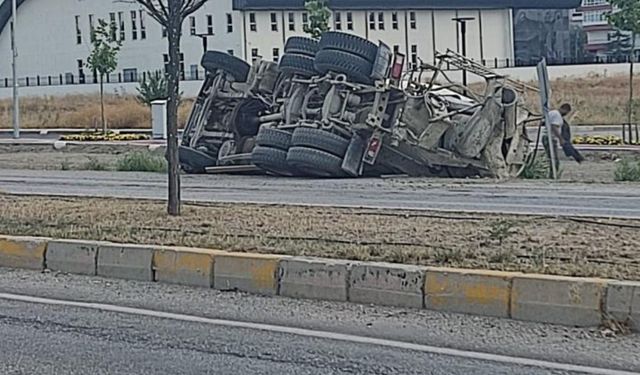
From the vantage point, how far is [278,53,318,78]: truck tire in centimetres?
2303

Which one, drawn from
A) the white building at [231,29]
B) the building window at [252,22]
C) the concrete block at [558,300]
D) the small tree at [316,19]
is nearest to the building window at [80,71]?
the white building at [231,29]

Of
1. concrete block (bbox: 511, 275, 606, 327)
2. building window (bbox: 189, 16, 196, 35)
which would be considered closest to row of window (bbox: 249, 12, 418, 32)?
building window (bbox: 189, 16, 196, 35)

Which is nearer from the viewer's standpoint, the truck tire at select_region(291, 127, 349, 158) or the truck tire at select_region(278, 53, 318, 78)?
the truck tire at select_region(291, 127, 349, 158)

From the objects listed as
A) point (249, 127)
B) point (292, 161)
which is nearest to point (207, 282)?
point (292, 161)

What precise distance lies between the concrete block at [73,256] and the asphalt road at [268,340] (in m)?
1.12

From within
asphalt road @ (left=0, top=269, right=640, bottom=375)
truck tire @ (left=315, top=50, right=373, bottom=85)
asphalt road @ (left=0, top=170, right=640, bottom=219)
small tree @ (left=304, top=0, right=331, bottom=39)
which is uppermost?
small tree @ (left=304, top=0, right=331, bottom=39)

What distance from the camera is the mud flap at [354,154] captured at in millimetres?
22438

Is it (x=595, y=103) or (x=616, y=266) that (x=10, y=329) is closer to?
(x=616, y=266)

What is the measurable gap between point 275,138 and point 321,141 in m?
1.13

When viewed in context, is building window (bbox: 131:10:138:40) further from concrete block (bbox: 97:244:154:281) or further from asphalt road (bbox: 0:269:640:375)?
asphalt road (bbox: 0:269:640:375)

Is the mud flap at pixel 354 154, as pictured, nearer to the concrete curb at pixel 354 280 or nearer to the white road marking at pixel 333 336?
the concrete curb at pixel 354 280

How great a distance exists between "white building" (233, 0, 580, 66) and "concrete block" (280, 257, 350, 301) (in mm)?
67546

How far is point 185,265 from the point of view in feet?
33.4

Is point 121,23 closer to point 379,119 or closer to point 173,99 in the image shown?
point 379,119
